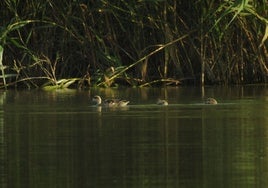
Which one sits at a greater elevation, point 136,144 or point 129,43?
point 129,43

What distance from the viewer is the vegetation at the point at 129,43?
74.4ft

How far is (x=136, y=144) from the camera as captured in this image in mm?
11820

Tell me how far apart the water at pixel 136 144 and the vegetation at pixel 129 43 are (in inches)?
150

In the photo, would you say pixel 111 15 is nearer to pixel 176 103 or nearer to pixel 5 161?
pixel 176 103

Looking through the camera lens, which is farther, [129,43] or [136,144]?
[129,43]

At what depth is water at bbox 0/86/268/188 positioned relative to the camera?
9477 millimetres

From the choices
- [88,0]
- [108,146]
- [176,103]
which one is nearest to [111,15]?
[88,0]

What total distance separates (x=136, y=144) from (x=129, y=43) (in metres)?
11.9

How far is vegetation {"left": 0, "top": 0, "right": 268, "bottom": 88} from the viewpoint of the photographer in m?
22.7

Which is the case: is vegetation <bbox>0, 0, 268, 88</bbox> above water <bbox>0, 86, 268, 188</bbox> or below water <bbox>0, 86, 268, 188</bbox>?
above

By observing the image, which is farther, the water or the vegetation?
the vegetation

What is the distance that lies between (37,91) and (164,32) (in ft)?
9.06

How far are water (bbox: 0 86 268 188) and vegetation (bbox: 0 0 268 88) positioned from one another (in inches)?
150

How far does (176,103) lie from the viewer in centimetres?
1794
